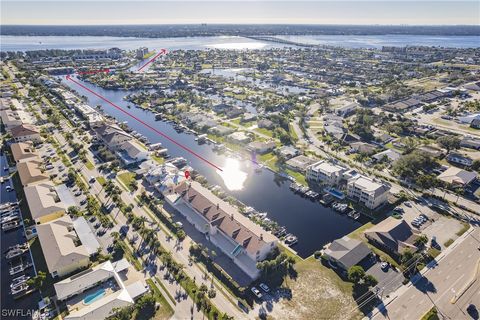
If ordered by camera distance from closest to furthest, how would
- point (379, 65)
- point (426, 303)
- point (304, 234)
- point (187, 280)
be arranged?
point (426, 303), point (187, 280), point (304, 234), point (379, 65)

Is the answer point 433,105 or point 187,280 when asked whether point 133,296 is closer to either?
point 187,280

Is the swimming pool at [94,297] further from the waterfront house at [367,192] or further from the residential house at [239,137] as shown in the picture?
the residential house at [239,137]

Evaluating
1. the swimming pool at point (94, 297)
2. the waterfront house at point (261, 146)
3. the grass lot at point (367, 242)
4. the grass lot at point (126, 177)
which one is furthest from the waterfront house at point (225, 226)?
the waterfront house at point (261, 146)

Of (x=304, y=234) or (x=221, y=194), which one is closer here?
(x=304, y=234)

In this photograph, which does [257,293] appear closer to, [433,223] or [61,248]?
[61,248]

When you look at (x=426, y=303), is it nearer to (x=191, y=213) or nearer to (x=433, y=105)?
(x=191, y=213)

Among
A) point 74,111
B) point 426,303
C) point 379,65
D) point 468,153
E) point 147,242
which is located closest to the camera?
point 426,303

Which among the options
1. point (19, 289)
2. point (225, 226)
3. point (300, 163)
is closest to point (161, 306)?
point (225, 226)

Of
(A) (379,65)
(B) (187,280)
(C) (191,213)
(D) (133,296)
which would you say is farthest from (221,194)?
(A) (379,65)
